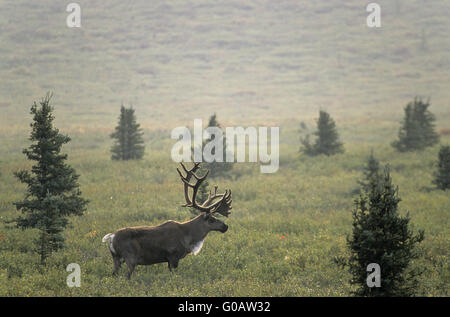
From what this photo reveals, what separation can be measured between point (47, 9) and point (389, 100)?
4205 inches

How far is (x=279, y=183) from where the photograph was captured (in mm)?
24156

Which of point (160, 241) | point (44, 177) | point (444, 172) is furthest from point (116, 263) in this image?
point (444, 172)

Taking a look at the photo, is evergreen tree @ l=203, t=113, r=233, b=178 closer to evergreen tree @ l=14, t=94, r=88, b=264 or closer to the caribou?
evergreen tree @ l=14, t=94, r=88, b=264

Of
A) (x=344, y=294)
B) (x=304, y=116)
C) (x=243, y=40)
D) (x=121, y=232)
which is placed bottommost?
(x=344, y=294)

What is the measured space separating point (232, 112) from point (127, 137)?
48.6m

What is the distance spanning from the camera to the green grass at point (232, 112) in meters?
11.9

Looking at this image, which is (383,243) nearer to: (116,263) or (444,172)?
(116,263)

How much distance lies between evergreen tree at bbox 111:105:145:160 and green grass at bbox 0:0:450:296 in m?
0.88

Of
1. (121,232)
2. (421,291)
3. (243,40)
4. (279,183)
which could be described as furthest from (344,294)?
(243,40)

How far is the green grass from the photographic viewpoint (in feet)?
38.9

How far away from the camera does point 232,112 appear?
76438mm

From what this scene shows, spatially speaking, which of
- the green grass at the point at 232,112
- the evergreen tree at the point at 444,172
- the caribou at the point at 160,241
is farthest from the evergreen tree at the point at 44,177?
the evergreen tree at the point at 444,172

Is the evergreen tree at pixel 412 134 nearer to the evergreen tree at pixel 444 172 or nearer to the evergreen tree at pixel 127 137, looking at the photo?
the evergreen tree at pixel 444 172
